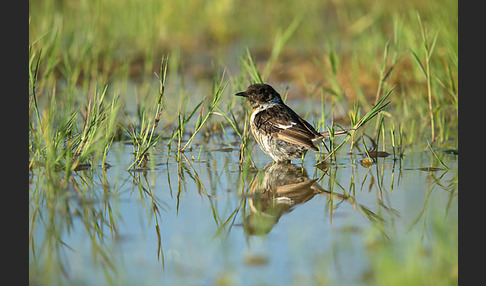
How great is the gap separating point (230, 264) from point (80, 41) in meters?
6.89

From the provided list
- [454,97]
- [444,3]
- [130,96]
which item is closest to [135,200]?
[454,97]

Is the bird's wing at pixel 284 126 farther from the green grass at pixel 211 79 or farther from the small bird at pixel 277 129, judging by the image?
the green grass at pixel 211 79

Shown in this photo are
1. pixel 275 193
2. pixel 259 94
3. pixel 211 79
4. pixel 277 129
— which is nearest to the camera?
pixel 275 193

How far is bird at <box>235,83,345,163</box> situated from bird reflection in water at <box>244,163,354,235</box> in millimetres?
167

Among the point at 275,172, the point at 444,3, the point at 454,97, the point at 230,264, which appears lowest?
the point at 230,264

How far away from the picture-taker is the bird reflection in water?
507 centimetres

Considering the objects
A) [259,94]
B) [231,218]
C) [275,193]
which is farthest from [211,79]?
[231,218]

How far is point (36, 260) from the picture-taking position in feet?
14.2

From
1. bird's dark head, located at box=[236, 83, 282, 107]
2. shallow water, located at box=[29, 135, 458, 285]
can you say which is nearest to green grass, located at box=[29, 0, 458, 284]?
shallow water, located at box=[29, 135, 458, 285]

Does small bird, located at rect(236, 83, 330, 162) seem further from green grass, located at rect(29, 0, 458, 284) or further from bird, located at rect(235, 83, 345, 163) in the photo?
green grass, located at rect(29, 0, 458, 284)

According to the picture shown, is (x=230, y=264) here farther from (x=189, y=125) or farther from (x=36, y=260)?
(x=189, y=125)

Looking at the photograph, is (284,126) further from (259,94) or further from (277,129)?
(259,94)

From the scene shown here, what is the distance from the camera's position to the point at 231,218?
5188 mm

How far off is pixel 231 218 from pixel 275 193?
2.85ft
